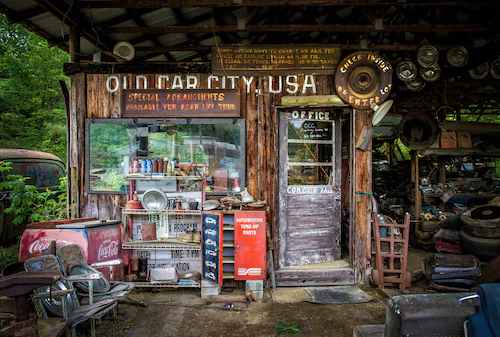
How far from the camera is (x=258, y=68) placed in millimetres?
5605

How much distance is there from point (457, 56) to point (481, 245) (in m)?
3.71

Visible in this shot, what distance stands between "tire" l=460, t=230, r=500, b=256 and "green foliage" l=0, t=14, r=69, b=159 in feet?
55.7

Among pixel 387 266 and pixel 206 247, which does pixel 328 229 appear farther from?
pixel 206 247

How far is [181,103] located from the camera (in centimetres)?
558

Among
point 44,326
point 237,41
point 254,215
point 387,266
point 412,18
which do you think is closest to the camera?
point 44,326

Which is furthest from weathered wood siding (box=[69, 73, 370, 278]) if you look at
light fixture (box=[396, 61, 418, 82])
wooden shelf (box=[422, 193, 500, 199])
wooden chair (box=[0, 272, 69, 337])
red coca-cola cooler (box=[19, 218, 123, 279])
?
wooden shelf (box=[422, 193, 500, 199])

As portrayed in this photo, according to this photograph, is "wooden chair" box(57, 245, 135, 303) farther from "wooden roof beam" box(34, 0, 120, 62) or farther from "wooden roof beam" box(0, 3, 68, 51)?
"wooden roof beam" box(0, 3, 68, 51)

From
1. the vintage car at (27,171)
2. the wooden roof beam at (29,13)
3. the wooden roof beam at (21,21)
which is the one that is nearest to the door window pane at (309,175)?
the wooden roof beam at (29,13)

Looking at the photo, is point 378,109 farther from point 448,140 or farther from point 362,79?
point 448,140

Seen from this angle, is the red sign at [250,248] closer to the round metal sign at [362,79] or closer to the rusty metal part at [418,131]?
the round metal sign at [362,79]

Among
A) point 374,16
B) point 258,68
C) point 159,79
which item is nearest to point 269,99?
point 258,68

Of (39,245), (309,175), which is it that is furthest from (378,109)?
(39,245)

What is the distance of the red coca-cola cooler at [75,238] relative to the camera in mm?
4359

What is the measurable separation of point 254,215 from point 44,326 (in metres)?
2.94
